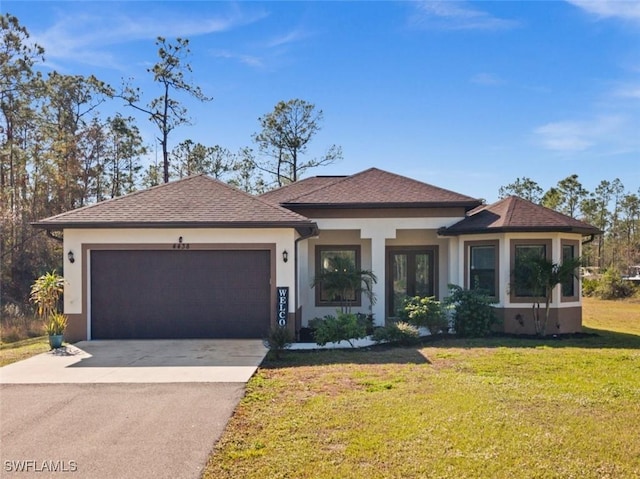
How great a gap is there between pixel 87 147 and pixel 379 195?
1811 centimetres

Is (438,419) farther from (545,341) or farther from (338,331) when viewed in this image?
(545,341)

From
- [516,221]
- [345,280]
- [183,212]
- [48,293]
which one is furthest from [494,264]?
[48,293]

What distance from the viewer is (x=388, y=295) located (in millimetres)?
13984

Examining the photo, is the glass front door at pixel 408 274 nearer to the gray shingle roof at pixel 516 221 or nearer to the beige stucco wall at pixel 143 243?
the gray shingle roof at pixel 516 221

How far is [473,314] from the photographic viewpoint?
1134cm

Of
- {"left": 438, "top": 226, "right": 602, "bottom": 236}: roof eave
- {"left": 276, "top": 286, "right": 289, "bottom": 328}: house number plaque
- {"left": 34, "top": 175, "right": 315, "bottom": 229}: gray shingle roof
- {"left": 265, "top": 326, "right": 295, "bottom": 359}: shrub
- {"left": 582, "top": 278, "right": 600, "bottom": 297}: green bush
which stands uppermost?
{"left": 34, "top": 175, "right": 315, "bottom": 229}: gray shingle roof

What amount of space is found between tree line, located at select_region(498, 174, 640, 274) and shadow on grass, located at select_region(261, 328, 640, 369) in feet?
91.6

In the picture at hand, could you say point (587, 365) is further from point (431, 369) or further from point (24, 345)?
point (24, 345)

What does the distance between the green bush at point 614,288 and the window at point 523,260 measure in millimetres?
17065

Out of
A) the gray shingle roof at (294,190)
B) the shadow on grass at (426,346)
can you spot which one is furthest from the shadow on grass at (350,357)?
the gray shingle roof at (294,190)

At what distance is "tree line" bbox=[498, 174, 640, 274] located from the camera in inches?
1527

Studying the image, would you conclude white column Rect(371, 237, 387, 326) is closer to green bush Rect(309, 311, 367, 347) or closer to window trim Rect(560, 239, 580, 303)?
green bush Rect(309, 311, 367, 347)

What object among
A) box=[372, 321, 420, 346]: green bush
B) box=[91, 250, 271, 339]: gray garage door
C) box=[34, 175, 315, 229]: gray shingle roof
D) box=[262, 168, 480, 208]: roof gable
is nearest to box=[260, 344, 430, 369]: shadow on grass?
box=[372, 321, 420, 346]: green bush

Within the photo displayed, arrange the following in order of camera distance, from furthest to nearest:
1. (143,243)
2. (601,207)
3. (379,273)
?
1. (601,207)
2. (379,273)
3. (143,243)
